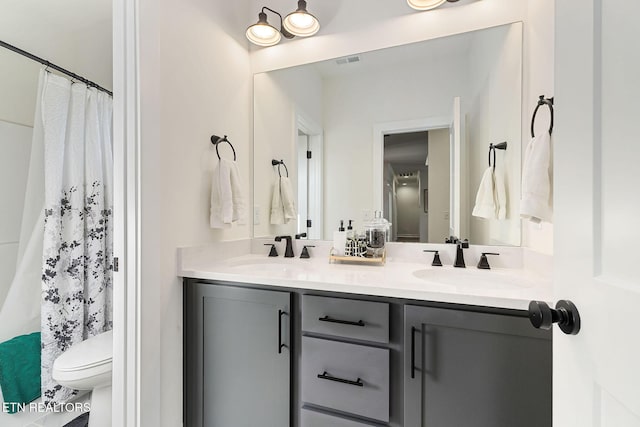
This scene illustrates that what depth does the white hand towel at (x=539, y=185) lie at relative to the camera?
1.01 m

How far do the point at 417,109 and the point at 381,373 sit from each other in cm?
137

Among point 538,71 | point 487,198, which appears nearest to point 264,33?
point 538,71

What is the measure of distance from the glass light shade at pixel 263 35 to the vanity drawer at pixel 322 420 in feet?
6.60

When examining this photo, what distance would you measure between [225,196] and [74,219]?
1001 mm

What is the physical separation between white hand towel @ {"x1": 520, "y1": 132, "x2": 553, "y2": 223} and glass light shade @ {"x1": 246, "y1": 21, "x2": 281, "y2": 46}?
1569 millimetres

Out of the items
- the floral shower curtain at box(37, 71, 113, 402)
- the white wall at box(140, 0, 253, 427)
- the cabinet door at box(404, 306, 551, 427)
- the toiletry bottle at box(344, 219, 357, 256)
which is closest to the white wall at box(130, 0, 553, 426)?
the white wall at box(140, 0, 253, 427)

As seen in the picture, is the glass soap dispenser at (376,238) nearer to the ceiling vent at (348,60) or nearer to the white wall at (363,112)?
the white wall at (363,112)

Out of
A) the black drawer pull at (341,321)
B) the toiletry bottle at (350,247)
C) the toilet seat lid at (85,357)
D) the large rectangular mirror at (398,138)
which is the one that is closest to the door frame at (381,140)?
the large rectangular mirror at (398,138)

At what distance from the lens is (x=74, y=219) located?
1724mm

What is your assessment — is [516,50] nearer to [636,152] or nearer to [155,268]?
[636,152]

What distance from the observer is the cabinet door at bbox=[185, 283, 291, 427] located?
A: 3.87 feet

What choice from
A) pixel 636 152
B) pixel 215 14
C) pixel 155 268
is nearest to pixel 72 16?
pixel 215 14

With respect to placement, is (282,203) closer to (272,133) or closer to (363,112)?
(272,133)

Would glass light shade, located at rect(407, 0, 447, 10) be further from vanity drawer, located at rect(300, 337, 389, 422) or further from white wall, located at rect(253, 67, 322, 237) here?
vanity drawer, located at rect(300, 337, 389, 422)
